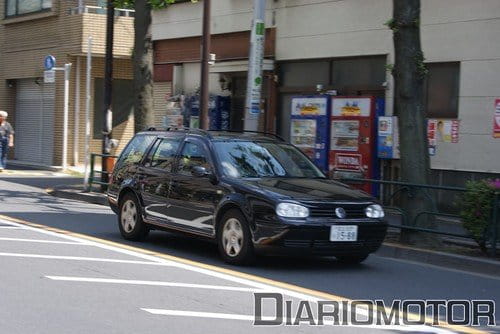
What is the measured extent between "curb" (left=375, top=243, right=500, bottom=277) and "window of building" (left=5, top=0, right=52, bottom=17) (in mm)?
20235

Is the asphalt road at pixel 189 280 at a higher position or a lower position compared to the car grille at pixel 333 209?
lower

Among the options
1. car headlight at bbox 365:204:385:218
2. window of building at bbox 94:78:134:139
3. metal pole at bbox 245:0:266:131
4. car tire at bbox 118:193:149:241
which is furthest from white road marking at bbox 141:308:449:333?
window of building at bbox 94:78:134:139

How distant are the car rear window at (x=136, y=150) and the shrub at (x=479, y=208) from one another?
4.77 m

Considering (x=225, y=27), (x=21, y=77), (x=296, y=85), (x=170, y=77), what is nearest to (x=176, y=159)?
(x=296, y=85)

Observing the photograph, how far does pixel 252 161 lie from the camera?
10.7 metres

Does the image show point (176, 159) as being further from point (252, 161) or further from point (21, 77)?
point (21, 77)

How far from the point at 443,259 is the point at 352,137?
249 inches

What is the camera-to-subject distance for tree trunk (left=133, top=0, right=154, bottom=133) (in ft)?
60.8

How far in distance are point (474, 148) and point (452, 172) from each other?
0.72 metres

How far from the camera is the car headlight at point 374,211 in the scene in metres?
10.0

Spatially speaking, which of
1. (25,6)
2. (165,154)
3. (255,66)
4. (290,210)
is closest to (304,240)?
(290,210)

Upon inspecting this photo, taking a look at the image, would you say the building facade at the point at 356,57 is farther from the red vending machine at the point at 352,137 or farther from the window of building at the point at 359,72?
the red vending machine at the point at 352,137
